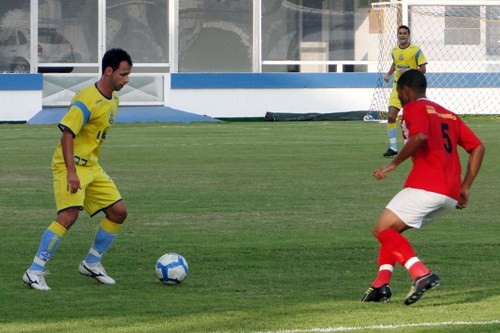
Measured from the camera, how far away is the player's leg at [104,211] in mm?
8852

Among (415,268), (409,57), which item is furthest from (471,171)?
(409,57)

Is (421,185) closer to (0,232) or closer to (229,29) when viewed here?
(0,232)

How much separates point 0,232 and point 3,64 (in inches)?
809

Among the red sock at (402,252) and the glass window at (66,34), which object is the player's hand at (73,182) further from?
the glass window at (66,34)

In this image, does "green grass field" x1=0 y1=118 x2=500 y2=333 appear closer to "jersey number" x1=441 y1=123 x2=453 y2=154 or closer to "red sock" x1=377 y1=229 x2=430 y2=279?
"red sock" x1=377 y1=229 x2=430 y2=279

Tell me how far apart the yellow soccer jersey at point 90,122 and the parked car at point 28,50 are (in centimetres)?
2325

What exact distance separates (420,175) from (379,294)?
2.79ft

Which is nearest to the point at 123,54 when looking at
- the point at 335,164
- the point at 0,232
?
the point at 0,232

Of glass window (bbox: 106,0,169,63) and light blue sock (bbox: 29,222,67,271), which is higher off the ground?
Answer: glass window (bbox: 106,0,169,63)

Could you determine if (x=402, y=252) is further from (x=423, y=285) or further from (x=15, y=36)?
(x=15, y=36)

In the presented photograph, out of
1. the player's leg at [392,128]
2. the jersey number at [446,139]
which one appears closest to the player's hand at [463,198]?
the jersey number at [446,139]

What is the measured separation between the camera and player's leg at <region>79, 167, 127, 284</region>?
8.85 m

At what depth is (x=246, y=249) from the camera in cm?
1056

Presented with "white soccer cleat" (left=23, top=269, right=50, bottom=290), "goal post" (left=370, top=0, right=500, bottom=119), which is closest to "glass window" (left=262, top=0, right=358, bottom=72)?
"goal post" (left=370, top=0, right=500, bottom=119)
